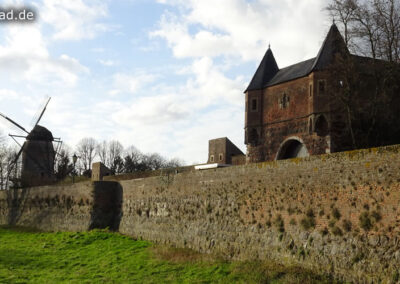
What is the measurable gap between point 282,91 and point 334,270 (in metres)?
19.8

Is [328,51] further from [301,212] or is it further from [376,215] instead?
[376,215]

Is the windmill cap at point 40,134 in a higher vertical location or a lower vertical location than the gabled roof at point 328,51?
lower

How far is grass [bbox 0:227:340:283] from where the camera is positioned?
13250 millimetres

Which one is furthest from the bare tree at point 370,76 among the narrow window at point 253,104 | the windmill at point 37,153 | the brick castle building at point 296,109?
the windmill at point 37,153

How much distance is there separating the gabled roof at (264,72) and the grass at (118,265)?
1457cm

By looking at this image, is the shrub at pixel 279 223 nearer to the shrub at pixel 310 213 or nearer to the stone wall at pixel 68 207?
the shrub at pixel 310 213

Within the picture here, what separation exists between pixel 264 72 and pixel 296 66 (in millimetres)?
2580

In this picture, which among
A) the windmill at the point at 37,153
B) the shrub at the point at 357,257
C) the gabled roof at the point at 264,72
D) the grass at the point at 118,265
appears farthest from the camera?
the windmill at the point at 37,153

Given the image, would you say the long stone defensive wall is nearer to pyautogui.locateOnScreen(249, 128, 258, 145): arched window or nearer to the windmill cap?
pyautogui.locateOnScreen(249, 128, 258, 145): arched window

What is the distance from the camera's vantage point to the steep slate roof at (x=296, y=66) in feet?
87.8

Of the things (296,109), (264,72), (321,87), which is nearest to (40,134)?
(264,72)

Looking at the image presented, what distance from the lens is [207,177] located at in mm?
17984

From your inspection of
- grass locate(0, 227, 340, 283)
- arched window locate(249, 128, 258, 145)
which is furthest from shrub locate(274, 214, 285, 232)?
arched window locate(249, 128, 258, 145)

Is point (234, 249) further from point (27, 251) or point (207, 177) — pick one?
point (27, 251)
